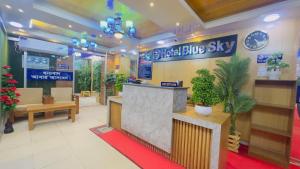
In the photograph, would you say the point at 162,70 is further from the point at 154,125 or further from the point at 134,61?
the point at 154,125

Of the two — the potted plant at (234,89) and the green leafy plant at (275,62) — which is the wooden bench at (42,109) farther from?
the green leafy plant at (275,62)

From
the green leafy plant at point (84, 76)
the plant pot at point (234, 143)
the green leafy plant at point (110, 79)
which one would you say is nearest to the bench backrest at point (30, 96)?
the green leafy plant at point (110, 79)

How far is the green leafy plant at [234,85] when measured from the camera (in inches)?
119

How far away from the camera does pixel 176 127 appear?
7.97 ft

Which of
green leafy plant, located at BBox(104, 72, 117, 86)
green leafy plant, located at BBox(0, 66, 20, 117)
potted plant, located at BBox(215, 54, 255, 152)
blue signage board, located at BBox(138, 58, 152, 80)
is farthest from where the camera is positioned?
green leafy plant, located at BBox(104, 72, 117, 86)

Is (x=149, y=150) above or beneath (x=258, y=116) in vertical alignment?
beneath

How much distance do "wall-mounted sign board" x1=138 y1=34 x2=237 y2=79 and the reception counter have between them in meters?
2.02

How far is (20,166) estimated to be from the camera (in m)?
2.20

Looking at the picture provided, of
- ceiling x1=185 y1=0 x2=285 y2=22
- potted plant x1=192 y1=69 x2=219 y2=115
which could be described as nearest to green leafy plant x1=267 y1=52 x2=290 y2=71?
ceiling x1=185 y1=0 x2=285 y2=22

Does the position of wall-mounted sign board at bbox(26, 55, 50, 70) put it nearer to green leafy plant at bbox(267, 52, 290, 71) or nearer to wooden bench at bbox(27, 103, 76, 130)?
wooden bench at bbox(27, 103, 76, 130)

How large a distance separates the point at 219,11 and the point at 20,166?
15.9ft

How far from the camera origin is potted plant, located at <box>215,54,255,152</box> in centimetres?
300

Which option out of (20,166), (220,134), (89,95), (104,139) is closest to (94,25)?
(104,139)

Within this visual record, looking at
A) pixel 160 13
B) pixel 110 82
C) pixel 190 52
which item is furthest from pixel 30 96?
pixel 190 52
